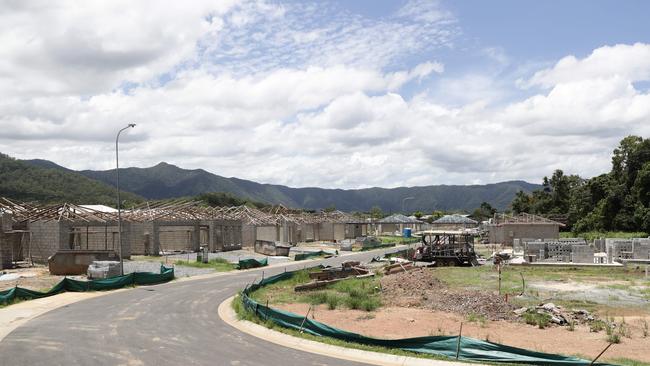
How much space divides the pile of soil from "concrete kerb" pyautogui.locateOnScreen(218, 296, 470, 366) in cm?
764

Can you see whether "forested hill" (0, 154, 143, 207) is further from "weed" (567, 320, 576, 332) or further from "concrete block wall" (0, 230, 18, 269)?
"weed" (567, 320, 576, 332)

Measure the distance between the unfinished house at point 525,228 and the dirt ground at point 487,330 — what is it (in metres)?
50.2

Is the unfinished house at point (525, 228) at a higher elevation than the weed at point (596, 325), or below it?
higher

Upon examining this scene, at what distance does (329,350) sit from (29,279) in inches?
1010

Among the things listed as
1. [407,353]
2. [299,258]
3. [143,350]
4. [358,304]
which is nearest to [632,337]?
[407,353]

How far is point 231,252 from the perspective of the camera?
60.8 meters

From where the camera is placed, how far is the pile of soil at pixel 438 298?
2319 centimetres

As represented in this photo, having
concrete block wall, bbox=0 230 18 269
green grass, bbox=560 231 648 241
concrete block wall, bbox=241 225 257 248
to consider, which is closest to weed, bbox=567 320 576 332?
concrete block wall, bbox=0 230 18 269

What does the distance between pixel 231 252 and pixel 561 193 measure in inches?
2832

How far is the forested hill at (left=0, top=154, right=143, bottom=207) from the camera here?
121 meters

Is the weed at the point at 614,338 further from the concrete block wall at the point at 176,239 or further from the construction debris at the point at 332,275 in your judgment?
the concrete block wall at the point at 176,239

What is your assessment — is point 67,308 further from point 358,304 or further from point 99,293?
point 358,304

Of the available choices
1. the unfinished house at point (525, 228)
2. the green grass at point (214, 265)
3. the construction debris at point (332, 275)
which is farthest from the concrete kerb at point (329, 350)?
the unfinished house at point (525, 228)

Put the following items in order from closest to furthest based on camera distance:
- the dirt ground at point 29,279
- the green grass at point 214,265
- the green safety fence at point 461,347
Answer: the green safety fence at point 461,347 → the dirt ground at point 29,279 → the green grass at point 214,265
